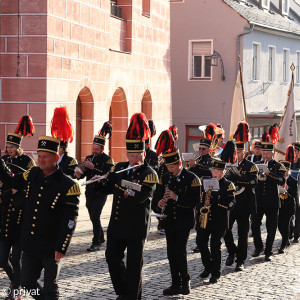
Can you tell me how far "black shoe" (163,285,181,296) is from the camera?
9820 mm

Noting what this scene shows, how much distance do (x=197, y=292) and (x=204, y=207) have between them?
4.03 feet

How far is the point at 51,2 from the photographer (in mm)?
17078

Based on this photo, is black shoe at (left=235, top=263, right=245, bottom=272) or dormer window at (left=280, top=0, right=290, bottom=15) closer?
black shoe at (left=235, top=263, right=245, bottom=272)

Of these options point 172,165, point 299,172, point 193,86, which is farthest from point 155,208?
point 193,86

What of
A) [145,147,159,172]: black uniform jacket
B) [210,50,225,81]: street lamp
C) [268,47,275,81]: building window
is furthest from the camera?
[268,47,275,81]: building window

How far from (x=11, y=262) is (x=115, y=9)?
1387 centimetres

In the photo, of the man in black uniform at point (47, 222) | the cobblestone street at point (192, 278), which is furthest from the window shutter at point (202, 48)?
the man in black uniform at point (47, 222)

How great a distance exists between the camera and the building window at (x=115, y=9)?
21.7 m

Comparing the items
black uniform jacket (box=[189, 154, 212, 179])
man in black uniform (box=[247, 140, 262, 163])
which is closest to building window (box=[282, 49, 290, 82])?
man in black uniform (box=[247, 140, 262, 163])

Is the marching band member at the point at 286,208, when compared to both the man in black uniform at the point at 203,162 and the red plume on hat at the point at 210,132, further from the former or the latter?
the red plume on hat at the point at 210,132

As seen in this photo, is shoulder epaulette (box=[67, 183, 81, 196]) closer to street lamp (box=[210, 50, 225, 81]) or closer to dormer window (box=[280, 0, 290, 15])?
street lamp (box=[210, 50, 225, 81])

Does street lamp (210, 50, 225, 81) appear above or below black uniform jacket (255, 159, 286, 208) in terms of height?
above

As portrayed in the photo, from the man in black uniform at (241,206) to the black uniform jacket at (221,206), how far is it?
98 centimetres

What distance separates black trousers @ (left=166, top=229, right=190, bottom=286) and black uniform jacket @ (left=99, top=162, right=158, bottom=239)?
927 millimetres
